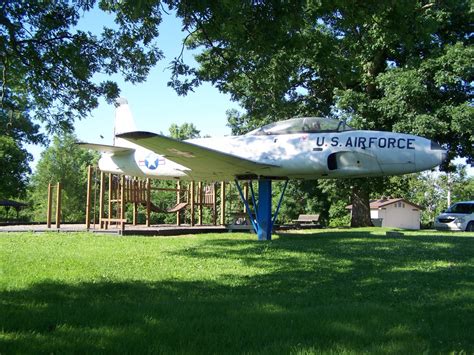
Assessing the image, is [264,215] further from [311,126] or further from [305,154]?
→ [311,126]

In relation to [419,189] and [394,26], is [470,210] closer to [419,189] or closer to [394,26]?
[394,26]

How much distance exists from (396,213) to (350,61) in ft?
147

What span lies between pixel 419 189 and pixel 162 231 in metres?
51.2

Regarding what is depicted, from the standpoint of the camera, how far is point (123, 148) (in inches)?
687

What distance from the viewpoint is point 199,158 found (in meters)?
13.6

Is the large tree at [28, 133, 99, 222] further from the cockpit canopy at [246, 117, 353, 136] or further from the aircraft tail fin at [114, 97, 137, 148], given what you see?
the cockpit canopy at [246, 117, 353, 136]

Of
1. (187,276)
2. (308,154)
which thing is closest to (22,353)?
(187,276)

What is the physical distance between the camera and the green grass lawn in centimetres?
376

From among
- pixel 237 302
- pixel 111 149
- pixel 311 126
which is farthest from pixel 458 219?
pixel 237 302

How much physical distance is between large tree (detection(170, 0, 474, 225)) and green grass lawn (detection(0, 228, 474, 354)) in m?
3.57

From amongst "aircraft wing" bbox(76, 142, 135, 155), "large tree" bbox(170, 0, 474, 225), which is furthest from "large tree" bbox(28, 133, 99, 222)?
"aircraft wing" bbox(76, 142, 135, 155)

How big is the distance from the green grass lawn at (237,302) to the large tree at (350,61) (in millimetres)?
3567

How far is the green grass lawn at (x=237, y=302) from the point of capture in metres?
3.76

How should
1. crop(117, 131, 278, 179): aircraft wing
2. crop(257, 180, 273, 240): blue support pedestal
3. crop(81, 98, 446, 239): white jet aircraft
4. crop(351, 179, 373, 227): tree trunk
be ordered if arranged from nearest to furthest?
crop(117, 131, 278, 179): aircraft wing → crop(81, 98, 446, 239): white jet aircraft → crop(257, 180, 273, 240): blue support pedestal → crop(351, 179, 373, 227): tree trunk
